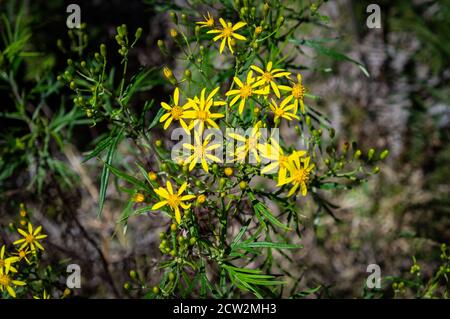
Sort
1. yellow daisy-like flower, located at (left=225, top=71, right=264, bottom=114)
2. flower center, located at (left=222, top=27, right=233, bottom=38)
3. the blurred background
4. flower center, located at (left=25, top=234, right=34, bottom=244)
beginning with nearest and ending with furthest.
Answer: yellow daisy-like flower, located at (left=225, top=71, right=264, bottom=114)
flower center, located at (left=222, top=27, right=233, bottom=38)
flower center, located at (left=25, top=234, right=34, bottom=244)
the blurred background

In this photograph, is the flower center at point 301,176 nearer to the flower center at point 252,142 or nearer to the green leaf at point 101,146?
the flower center at point 252,142

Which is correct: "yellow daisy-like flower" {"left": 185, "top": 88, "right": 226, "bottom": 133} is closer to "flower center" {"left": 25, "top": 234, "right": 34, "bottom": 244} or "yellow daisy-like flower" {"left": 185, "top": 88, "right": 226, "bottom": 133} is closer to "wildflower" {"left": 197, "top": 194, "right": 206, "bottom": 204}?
"wildflower" {"left": 197, "top": 194, "right": 206, "bottom": 204}

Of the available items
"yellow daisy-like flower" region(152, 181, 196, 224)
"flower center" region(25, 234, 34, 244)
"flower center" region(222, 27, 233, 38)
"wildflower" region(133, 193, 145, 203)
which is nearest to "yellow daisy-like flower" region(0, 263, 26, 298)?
"flower center" region(25, 234, 34, 244)

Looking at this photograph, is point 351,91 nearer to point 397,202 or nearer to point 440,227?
point 397,202

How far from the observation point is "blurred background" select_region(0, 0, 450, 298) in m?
4.13

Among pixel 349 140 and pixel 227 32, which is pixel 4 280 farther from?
pixel 349 140

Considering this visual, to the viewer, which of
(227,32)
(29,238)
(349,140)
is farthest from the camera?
(349,140)

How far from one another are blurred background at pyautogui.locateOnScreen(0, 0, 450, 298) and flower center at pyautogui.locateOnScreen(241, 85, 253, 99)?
1820 millimetres

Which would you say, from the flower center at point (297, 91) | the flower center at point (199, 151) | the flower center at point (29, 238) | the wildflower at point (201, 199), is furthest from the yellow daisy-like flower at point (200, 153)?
the flower center at point (29, 238)

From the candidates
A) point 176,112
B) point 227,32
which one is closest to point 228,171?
point 176,112

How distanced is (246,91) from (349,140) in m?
3.36

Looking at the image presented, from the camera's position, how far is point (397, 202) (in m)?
4.90

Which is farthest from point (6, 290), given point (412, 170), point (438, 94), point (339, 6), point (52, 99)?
point (339, 6)

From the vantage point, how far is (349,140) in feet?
17.3
